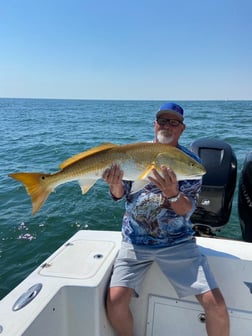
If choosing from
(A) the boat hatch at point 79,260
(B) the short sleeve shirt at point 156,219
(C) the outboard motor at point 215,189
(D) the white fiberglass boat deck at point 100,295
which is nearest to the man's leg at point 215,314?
(D) the white fiberglass boat deck at point 100,295

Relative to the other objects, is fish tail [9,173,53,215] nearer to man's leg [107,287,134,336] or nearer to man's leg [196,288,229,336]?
man's leg [107,287,134,336]

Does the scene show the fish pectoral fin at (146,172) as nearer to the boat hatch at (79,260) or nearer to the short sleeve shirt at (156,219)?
the short sleeve shirt at (156,219)

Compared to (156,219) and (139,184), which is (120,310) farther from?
(139,184)

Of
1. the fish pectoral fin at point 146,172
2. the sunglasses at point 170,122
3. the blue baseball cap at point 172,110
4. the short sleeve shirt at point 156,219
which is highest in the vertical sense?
the blue baseball cap at point 172,110

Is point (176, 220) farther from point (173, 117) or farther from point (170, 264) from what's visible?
point (173, 117)

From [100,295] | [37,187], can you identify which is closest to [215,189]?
[100,295]

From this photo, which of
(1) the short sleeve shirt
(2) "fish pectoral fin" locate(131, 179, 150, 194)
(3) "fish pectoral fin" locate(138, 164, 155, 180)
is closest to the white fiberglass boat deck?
(1) the short sleeve shirt

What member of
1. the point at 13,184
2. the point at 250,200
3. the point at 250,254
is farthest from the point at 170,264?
the point at 13,184

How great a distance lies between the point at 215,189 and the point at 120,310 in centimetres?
216

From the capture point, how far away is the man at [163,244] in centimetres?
238

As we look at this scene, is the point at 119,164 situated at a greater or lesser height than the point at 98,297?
greater

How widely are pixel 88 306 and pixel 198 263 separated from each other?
0.90 meters

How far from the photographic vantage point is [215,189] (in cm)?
411

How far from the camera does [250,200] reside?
13.1ft
